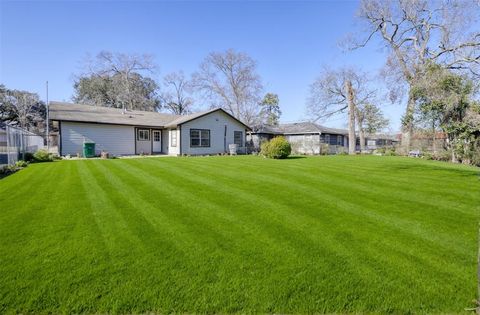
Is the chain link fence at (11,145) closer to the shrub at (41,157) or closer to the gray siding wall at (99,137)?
the shrub at (41,157)

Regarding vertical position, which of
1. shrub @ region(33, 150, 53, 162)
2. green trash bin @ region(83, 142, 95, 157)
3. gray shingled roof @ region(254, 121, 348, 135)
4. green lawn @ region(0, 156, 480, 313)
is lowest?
green lawn @ region(0, 156, 480, 313)

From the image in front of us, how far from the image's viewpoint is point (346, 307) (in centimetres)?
228

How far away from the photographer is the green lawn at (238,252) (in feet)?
7.75

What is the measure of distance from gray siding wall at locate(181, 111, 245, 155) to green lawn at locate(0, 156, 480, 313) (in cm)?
1552

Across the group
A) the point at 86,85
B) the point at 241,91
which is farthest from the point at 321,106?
the point at 86,85

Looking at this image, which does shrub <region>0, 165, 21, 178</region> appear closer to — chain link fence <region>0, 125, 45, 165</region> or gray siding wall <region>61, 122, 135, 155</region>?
chain link fence <region>0, 125, 45, 165</region>

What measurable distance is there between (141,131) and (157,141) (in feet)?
5.75

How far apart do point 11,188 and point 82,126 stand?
13.3 metres

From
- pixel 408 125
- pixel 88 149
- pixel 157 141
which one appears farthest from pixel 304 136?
pixel 88 149

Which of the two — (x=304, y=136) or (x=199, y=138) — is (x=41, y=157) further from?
(x=304, y=136)

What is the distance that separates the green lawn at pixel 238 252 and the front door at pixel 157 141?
1715 cm

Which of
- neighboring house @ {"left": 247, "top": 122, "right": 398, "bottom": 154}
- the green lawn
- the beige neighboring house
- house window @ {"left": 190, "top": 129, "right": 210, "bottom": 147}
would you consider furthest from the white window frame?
the green lawn

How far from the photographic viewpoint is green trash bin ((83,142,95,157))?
17.8 meters

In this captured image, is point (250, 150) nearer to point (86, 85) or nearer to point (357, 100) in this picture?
point (357, 100)
